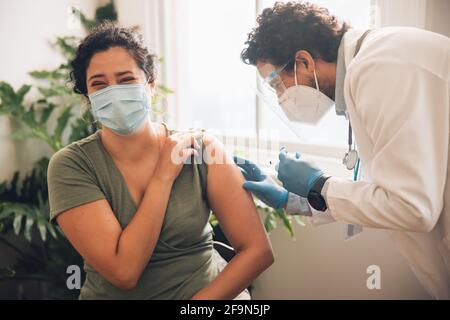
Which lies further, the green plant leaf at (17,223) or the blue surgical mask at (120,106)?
the green plant leaf at (17,223)

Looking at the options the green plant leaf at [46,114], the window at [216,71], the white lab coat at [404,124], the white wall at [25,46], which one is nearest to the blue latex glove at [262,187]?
the white lab coat at [404,124]

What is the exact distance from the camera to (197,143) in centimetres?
132

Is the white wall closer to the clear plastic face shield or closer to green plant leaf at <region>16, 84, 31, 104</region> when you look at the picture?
green plant leaf at <region>16, 84, 31, 104</region>

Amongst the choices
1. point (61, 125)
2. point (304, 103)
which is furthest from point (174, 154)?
point (61, 125)

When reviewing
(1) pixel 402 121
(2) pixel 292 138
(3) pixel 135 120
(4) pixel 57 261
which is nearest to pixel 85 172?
(3) pixel 135 120

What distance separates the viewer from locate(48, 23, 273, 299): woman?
1169 mm

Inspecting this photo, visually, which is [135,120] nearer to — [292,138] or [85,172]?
[85,172]

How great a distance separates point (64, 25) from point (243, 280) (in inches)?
75.8

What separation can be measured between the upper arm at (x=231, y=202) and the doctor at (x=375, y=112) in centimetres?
5

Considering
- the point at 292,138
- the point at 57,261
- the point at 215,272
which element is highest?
the point at 292,138

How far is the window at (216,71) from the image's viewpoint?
2322 millimetres

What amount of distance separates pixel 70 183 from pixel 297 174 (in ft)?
2.15

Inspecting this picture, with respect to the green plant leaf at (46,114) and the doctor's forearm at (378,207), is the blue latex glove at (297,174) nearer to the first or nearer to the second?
the doctor's forearm at (378,207)

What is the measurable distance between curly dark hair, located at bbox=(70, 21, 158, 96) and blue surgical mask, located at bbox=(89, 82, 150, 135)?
0.30ft
